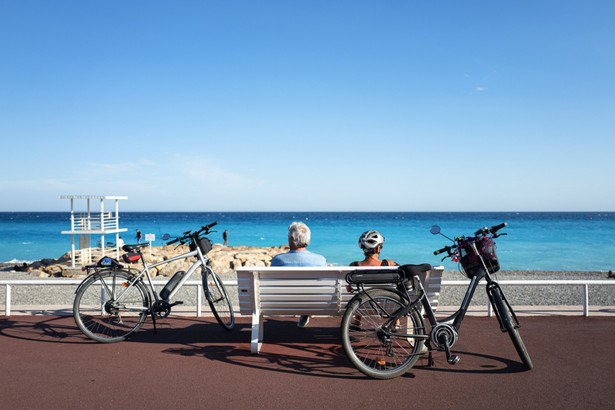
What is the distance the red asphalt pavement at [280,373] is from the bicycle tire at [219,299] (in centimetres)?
15

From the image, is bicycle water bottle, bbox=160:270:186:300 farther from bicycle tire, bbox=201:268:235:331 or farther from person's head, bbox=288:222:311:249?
person's head, bbox=288:222:311:249

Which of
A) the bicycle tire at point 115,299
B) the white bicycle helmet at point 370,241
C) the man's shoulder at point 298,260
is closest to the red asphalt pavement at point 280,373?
the bicycle tire at point 115,299

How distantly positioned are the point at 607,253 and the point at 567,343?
36.7 metres

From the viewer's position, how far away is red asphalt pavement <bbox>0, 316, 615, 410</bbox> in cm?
388

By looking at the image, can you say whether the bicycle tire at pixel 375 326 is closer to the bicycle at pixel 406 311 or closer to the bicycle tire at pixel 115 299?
the bicycle at pixel 406 311

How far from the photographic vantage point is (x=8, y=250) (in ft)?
140

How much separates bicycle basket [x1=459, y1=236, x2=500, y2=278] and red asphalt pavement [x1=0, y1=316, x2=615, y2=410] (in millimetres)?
806

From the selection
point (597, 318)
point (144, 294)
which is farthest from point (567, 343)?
point (144, 294)

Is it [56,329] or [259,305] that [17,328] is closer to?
[56,329]

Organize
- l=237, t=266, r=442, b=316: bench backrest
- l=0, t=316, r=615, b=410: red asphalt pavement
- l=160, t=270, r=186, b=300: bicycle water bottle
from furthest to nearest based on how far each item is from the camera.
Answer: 1. l=160, t=270, r=186, b=300: bicycle water bottle
2. l=237, t=266, r=442, b=316: bench backrest
3. l=0, t=316, r=615, b=410: red asphalt pavement

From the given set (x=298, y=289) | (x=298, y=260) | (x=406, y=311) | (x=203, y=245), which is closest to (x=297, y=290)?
(x=298, y=289)

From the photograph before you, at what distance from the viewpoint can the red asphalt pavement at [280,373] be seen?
388cm

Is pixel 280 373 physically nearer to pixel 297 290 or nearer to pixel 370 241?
pixel 297 290

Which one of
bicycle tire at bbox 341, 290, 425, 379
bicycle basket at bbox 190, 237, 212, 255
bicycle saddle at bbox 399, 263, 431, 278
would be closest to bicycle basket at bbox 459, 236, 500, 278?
bicycle saddle at bbox 399, 263, 431, 278
